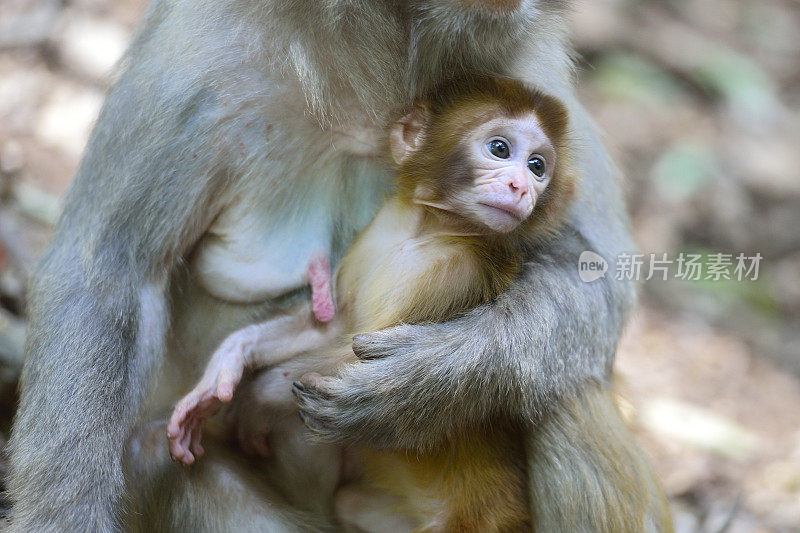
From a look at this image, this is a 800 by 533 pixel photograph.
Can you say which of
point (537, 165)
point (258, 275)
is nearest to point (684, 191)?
point (537, 165)

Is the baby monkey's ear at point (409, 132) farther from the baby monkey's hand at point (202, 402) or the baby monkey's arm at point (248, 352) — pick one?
the baby monkey's hand at point (202, 402)

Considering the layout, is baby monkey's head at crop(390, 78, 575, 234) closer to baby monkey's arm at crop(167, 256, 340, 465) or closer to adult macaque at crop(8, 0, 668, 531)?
adult macaque at crop(8, 0, 668, 531)

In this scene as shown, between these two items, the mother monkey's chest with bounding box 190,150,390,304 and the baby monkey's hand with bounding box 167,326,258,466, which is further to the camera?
the mother monkey's chest with bounding box 190,150,390,304

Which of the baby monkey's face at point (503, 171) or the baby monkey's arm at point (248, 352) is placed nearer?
the baby monkey's face at point (503, 171)

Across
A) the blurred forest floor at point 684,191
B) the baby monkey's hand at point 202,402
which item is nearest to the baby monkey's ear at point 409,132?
the baby monkey's hand at point 202,402

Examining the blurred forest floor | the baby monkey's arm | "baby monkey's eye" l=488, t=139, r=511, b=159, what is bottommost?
the blurred forest floor

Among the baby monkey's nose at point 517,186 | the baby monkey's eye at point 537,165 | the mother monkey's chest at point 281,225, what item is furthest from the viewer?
the mother monkey's chest at point 281,225

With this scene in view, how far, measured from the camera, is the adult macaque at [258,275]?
3311 millimetres

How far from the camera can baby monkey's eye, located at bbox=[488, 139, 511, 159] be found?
10.8 feet

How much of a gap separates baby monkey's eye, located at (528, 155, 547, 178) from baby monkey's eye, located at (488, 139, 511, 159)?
3.6 inches

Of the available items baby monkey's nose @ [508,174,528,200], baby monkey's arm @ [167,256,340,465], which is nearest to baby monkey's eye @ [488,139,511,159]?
baby monkey's nose @ [508,174,528,200]

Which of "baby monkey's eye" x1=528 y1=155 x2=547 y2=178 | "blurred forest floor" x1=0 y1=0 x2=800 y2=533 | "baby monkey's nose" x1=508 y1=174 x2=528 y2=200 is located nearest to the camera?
"baby monkey's nose" x1=508 y1=174 x2=528 y2=200

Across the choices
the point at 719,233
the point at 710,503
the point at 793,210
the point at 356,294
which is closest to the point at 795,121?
the point at 793,210

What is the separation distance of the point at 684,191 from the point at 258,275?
17.2 feet
